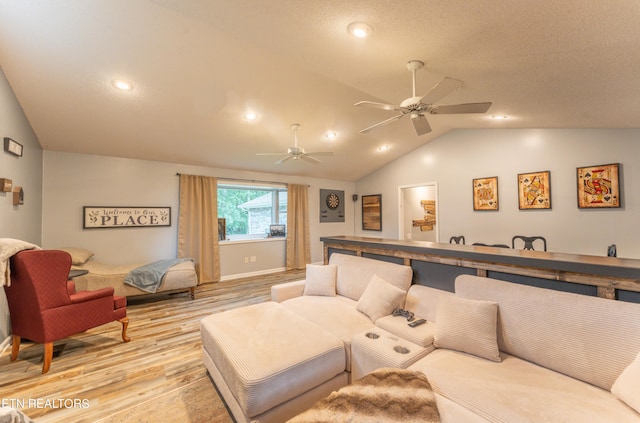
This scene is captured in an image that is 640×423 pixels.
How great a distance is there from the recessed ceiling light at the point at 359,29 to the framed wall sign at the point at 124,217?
4533mm

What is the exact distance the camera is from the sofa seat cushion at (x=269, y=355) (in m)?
1.48

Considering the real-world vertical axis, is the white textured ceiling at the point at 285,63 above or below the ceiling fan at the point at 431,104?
above

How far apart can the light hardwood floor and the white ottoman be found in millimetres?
984

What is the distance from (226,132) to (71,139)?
86.1 inches

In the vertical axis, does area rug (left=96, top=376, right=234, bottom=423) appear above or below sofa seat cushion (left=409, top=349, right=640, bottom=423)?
below

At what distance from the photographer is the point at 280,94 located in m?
3.41

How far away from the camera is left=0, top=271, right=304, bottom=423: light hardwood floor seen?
1822mm

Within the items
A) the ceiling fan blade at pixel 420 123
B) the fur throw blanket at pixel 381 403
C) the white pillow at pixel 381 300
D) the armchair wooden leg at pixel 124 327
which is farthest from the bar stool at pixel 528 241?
the armchair wooden leg at pixel 124 327

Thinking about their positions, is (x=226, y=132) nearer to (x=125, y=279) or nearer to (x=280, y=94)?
(x=280, y=94)

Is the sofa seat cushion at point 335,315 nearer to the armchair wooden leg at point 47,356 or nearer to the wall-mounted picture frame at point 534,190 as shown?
the armchair wooden leg at point 47,356

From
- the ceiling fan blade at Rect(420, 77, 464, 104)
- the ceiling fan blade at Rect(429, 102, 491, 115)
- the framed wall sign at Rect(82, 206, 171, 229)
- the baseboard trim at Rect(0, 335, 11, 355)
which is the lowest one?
the baseboard trim at Rect(0, 335, 11, 355)

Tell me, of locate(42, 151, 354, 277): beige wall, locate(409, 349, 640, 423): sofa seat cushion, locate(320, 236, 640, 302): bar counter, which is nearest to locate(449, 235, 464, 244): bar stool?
locate(320, 236, 640, 302): bar counter

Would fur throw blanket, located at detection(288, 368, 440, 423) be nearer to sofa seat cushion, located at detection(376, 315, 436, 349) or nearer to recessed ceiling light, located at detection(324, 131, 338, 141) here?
sofa seat cushion, located at detection(376, 315, 436, 349)

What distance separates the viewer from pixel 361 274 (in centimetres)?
283
